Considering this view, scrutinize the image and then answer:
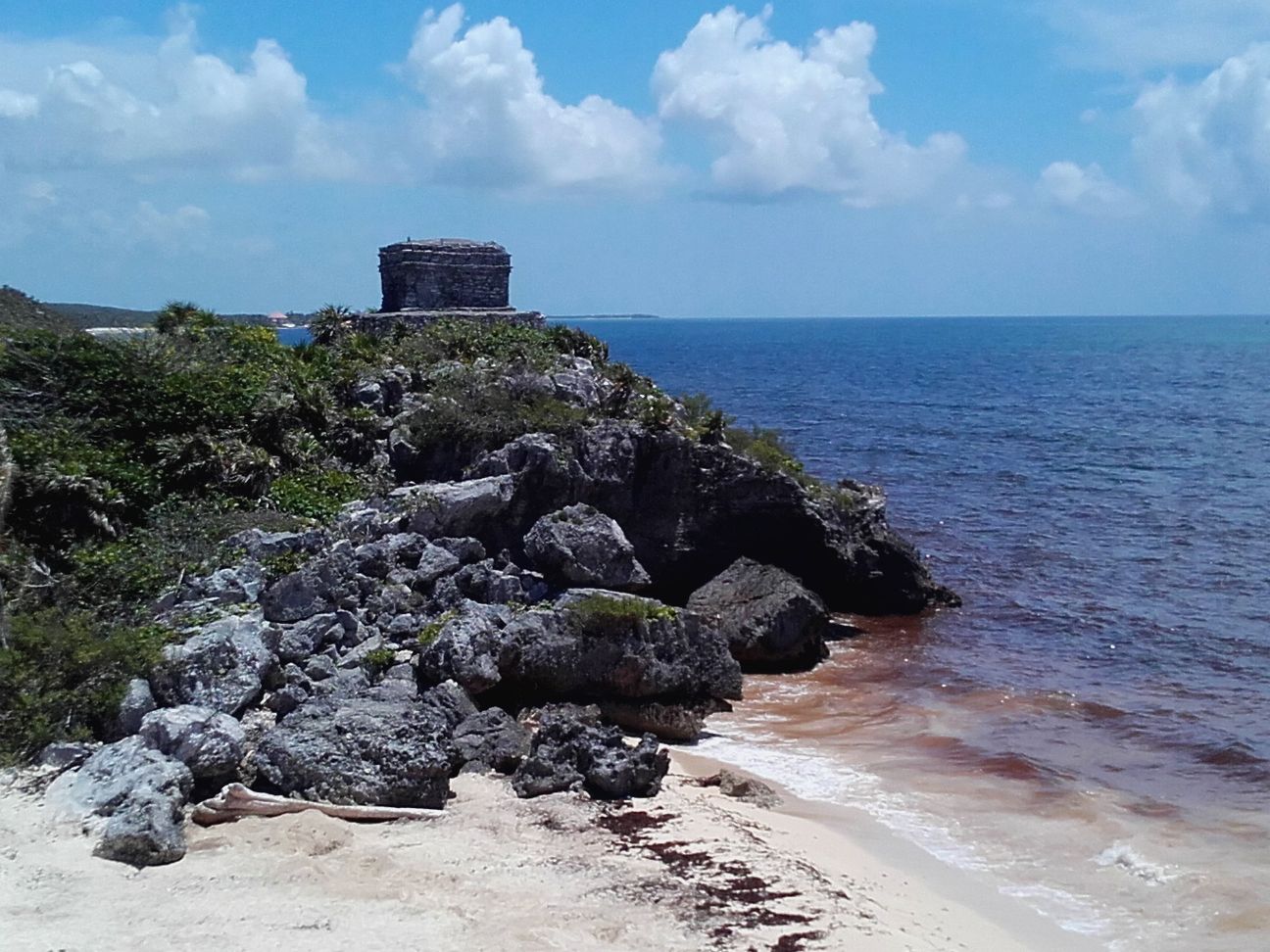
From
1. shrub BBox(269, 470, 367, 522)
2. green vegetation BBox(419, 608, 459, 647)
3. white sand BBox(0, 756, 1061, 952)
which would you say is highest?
shrub BBox(269, 470, 367, 522)

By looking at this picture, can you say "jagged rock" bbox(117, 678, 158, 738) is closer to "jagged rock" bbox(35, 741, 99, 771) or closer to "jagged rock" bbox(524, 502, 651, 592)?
"jagged rock" bbox(35, 741, 99, 771)

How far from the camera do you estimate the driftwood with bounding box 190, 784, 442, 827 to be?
9594mm

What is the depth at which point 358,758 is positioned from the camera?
10.2 m

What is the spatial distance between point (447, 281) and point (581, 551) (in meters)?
13.0

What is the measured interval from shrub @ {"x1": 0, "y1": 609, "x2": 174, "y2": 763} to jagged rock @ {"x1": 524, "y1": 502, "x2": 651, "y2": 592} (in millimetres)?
5348

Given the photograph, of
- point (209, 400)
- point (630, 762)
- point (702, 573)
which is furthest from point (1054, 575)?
point (209, 400)

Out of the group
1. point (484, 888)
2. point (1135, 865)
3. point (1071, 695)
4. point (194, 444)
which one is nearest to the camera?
point (484, 888)

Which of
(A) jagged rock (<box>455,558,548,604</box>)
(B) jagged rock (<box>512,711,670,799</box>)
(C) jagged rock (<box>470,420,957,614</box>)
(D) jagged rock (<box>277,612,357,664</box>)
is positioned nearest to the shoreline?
(B) jagged rock (<box>512,711,670,799</box>)

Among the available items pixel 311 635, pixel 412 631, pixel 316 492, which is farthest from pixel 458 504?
pixel 311 635

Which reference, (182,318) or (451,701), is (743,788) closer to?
(451,701)

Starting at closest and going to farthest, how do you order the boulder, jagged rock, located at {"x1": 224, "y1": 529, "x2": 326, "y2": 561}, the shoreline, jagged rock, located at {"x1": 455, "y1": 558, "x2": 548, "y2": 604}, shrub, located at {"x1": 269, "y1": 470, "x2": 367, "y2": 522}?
the shoreline
the boulder
jagged rock, located at {"x1": 224, "y1": 529, "x2": 326, "y2": 561}
jagged rock, located at {"x1": 455, "y1": 558, "x2": 548, "y2": 604}
shrub, located at {"x1": 269, "y1": 470, "x2": 367, "y2": 522}

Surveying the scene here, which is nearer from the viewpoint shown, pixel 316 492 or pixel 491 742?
pixel 491 742

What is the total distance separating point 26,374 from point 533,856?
12.2m

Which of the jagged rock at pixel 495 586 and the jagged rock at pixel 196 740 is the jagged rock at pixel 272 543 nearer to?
the jagged rock at pixel 495 586
